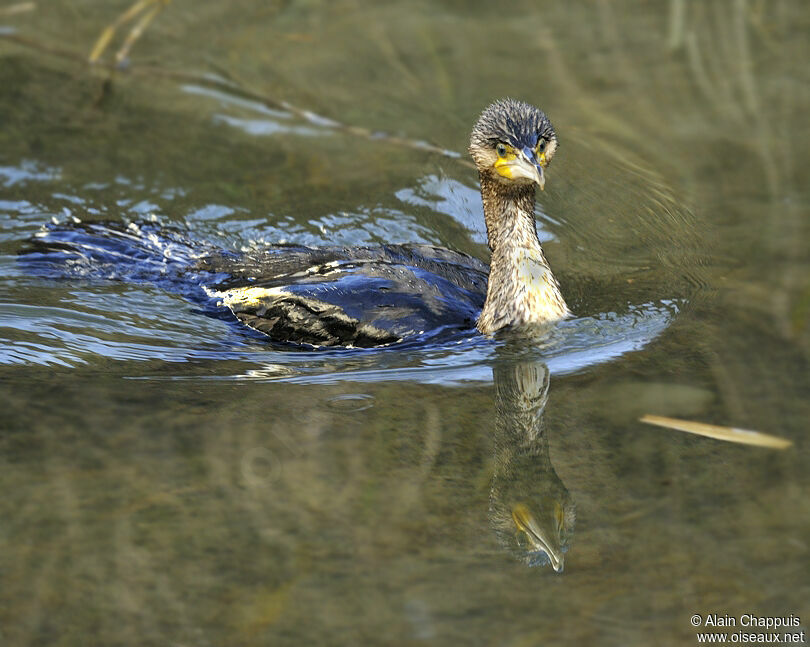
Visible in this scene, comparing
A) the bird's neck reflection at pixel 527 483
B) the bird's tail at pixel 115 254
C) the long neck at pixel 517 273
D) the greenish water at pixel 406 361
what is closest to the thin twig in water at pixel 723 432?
the greenish water at pixel 406 361

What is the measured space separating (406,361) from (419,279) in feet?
1.99

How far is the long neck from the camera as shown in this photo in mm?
5520

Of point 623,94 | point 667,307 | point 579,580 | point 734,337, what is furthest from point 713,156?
point 579,580

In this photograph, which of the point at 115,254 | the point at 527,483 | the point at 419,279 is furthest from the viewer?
the point at 115,254

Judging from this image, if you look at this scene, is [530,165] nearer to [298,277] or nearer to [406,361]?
[406,361]

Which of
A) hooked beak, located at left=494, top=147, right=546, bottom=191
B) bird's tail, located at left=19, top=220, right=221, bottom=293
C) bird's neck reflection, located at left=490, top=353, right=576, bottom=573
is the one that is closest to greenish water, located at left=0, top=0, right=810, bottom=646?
bird's neck reflection, located at left=490, top=353, right=576, bottom=573

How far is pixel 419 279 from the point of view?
18.3 feet

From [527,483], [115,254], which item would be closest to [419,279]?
[527,483]

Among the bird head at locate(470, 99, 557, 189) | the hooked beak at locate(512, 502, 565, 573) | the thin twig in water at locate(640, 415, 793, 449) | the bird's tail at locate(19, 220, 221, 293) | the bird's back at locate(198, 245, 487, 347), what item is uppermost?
the bird head at locate(470, 99, 557, 189)

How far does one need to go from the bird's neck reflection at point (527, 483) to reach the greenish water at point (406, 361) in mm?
19

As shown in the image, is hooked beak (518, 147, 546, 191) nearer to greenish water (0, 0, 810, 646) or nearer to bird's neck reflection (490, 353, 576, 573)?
greenish water (0, 0, 810, 646)

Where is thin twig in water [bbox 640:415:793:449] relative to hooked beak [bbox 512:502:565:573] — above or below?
above

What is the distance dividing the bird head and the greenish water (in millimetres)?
823

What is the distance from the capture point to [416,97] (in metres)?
8.56
